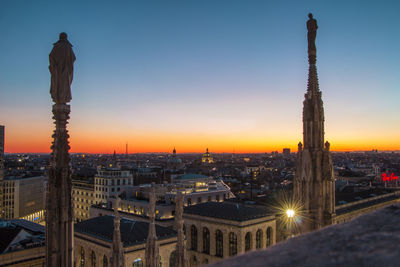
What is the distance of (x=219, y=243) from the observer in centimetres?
4475

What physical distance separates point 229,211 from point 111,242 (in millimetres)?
15877

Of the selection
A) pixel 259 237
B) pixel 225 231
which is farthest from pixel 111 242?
pixel 259 237

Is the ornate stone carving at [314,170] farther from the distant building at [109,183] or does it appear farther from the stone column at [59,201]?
the distant building at [109,183]

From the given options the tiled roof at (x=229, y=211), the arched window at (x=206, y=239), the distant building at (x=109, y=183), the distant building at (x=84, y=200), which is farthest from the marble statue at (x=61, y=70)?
the distant building at (x=84, y=200)

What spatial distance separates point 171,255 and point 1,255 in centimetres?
1796

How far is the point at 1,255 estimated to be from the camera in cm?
3234

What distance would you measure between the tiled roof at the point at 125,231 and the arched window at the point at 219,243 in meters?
5.80

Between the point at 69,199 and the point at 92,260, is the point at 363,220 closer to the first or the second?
the point at 69,199

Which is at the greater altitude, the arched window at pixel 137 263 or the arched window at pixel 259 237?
the arched window at pixel 259 237

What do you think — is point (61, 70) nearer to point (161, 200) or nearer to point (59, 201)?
point (59, 201)

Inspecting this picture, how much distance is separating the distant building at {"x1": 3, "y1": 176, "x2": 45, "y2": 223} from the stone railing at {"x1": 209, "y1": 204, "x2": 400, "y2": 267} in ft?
387

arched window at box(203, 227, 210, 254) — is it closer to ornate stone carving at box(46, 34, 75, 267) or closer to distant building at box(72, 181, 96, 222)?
ornate stone carving at box(46, 34, 75, 267)

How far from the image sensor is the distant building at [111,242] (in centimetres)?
3762

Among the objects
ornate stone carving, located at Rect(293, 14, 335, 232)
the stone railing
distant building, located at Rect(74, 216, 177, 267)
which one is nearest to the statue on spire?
ornate stone carving, located at Rect(293, 14, 335, 232)
